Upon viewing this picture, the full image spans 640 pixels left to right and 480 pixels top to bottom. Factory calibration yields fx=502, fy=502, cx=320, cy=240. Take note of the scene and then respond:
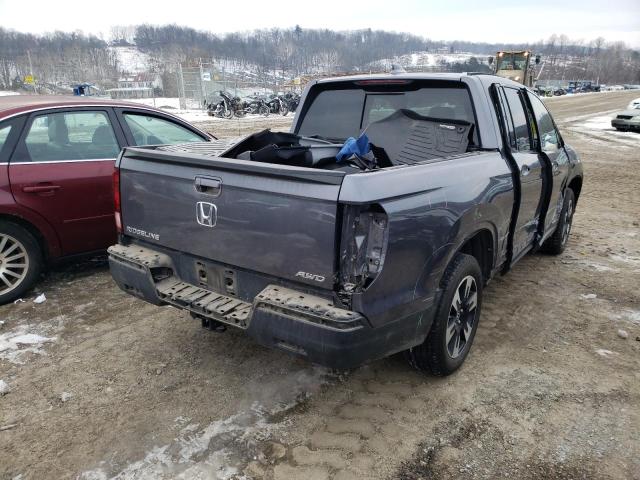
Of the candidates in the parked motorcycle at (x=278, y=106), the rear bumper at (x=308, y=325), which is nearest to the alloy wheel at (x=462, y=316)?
the rear bumper at (x=308, y=325)

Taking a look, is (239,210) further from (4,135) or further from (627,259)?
(627,259)

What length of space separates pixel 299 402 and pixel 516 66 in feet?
142

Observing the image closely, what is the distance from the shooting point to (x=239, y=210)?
2703mm

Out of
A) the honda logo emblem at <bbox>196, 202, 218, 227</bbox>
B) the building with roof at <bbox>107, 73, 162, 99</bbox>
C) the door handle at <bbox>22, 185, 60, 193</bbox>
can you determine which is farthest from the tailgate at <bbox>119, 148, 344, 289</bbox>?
the building with roof at <bbox>107, 73, 162, 99</bbox>

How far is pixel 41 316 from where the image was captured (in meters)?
4.23

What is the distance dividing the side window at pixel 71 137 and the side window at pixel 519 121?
12.3ft

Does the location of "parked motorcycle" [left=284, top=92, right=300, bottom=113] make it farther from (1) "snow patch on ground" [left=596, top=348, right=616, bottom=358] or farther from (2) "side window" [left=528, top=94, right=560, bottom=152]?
(1) "snow patch on ground" [left=596, top=348, right=616, bottom=358]

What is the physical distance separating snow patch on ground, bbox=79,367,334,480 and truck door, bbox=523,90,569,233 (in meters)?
3.04

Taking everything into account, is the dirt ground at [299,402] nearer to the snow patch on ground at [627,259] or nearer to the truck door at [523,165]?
the truck door at [523,165]

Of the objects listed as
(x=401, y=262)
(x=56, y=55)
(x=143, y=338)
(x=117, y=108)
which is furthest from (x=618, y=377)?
(x=56, y=55)

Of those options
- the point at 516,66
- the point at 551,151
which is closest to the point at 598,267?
the point at 551,151

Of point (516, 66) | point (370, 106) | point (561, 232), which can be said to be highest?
point (516, 66)

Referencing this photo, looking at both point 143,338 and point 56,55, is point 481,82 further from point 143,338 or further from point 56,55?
point 56,55

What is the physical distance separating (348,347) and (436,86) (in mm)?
2385
